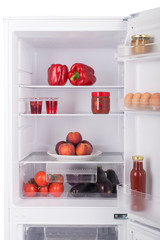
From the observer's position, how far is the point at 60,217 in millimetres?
2248

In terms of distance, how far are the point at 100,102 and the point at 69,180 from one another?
2.13ft

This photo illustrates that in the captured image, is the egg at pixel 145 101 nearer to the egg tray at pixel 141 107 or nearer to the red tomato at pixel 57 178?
the egg tray at pixel 141 107

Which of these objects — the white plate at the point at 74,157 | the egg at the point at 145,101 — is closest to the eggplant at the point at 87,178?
the white plate at the point at 74,157

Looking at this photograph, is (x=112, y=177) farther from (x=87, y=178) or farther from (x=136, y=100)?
(x=136, y=100)

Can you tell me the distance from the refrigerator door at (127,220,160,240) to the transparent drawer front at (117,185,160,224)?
10cm

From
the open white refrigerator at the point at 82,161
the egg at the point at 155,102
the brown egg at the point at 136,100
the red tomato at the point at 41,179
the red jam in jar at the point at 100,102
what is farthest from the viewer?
the red tomato at the point at 41,179

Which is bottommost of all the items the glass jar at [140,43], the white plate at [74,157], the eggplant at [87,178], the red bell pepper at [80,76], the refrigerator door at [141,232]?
the refrigerator door at [141,232]

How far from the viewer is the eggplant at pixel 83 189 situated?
242 centimetres

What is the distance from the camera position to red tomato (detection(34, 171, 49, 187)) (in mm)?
2434

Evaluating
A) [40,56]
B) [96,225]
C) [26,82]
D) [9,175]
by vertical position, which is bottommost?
[96,225]

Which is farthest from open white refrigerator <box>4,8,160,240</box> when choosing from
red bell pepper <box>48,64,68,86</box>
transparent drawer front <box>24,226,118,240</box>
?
red bell pepper <box>48,64,68,86</box>

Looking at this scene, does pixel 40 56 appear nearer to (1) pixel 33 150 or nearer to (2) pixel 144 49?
(1) pixel 33 150

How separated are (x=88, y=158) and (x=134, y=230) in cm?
63

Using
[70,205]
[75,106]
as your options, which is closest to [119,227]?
[70,205]
